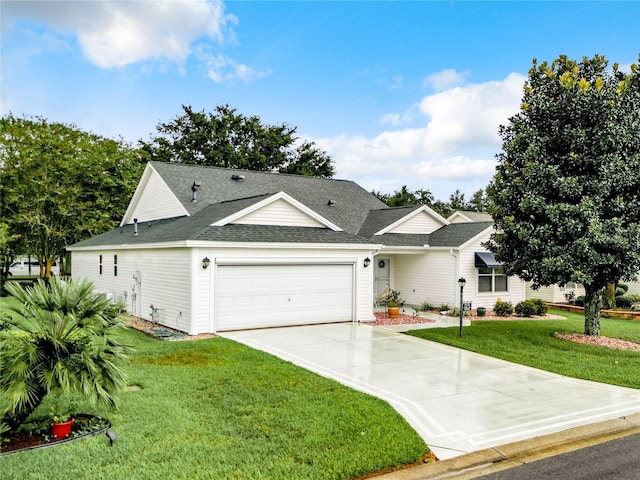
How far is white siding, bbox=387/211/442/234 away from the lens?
20781mm

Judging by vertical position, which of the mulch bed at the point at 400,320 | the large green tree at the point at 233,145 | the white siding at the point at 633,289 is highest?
the large green tree at the point at 233,145

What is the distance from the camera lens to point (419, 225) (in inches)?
835

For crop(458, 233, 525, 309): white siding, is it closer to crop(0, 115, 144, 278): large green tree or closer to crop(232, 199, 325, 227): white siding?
crop(232, 199, 325, 227): white siding

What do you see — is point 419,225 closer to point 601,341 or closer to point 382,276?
point 382,276

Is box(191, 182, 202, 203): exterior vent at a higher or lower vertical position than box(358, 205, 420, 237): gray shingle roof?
higher

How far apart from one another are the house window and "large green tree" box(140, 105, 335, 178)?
2337cm

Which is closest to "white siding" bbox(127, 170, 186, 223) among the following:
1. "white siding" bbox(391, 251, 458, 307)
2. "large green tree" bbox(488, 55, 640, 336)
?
"white siding" bbox(391, 251, 458, 307)

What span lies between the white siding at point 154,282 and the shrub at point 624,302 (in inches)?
784

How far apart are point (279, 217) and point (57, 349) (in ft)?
35.5

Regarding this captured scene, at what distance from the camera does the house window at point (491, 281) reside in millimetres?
19922

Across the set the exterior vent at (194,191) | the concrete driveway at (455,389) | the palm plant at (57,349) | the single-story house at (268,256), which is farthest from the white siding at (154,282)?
the palm plant at (57,349)

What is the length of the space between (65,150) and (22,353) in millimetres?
26228

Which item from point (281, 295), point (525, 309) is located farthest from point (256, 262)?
point (525, 309)

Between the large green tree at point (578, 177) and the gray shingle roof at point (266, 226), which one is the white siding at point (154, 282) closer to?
the gray shingle roof at point (266, 226)
